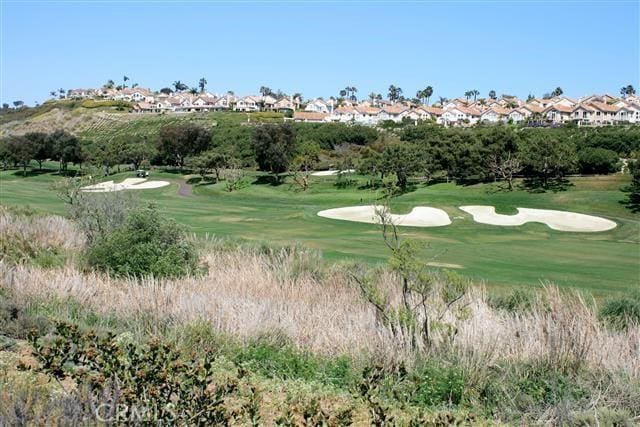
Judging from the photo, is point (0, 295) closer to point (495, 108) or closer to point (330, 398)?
point (330, 398)

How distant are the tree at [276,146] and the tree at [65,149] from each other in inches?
927

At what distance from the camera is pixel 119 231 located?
51.8ft

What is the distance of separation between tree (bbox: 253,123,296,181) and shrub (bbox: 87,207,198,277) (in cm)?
4848

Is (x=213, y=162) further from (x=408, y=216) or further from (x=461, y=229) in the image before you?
(x=461, y=229)

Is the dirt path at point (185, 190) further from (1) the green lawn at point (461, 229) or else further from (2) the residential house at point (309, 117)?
(2) the residential house at point (309, 117)

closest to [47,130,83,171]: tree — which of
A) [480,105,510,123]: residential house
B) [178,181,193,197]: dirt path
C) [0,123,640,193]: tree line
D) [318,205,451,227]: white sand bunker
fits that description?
[0,123,640,193]: tree line

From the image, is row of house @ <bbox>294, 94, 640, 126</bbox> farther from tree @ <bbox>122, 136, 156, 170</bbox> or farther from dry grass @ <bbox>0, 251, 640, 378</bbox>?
dry grass @ <bbox>0, 251, 640, 378</bbox>

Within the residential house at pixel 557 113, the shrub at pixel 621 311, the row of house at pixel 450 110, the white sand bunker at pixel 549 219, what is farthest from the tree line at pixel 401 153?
the residential house at pixel 557 113

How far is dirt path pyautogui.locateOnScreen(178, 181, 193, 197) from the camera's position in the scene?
5827 centimetres

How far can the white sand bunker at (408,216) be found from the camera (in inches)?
1441

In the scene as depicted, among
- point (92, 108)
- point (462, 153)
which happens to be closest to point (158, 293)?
point (462, 153)

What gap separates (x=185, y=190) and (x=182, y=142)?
19011mm

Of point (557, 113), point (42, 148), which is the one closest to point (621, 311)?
point (42, 148)

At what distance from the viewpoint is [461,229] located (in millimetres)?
33938
